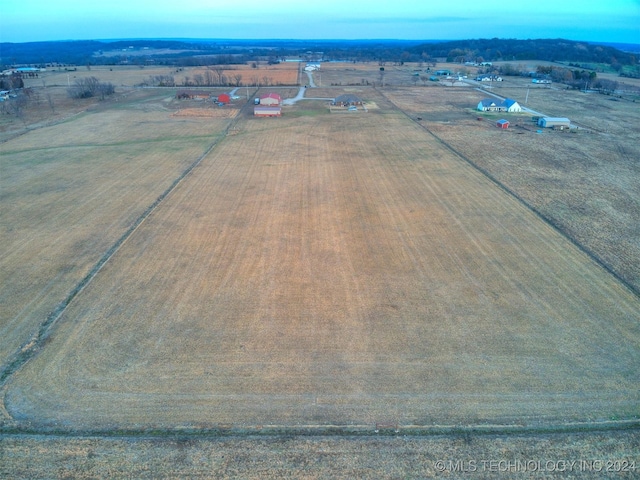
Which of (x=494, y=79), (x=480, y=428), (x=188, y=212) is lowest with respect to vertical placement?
(x=480, y=428)

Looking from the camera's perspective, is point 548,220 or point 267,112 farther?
point 267,112

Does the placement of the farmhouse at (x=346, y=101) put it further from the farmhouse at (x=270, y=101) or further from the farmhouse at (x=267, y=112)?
the farmhouse at (x=267, y=112)

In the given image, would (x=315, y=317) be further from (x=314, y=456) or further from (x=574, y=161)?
(x=574, y=161)

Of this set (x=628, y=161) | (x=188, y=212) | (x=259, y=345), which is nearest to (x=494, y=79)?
(x=628, y=161)

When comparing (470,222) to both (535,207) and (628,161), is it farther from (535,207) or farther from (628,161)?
(628,161)

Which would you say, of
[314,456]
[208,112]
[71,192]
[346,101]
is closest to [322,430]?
[314,456]

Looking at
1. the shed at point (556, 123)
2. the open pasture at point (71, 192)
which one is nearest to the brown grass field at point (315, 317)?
the open pasture at point (71, 192)
